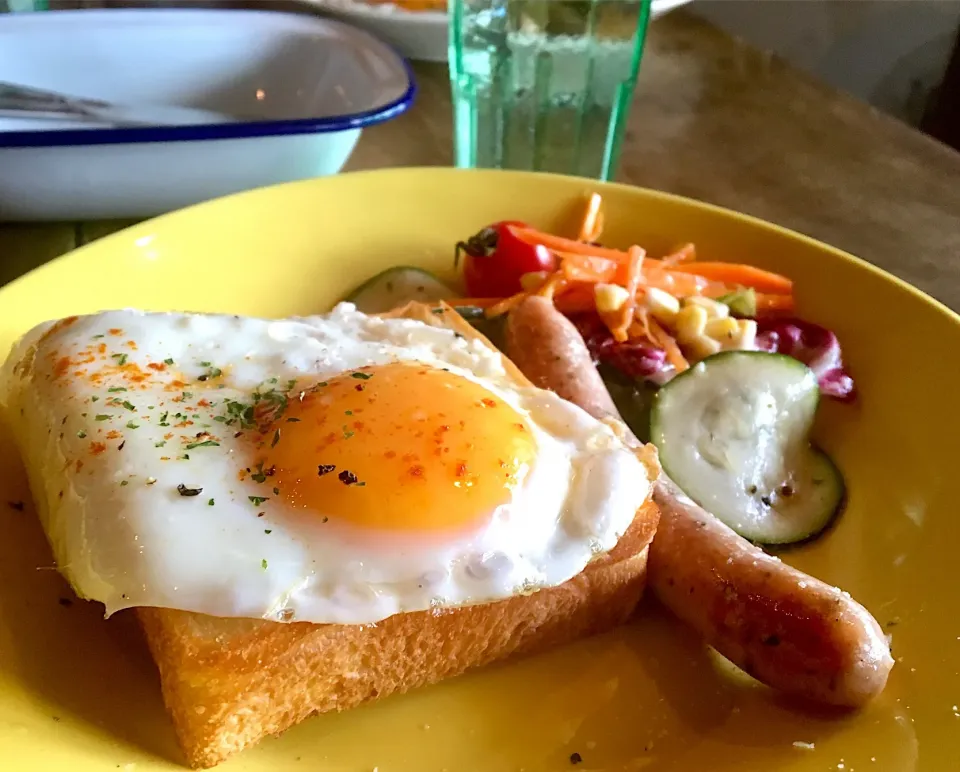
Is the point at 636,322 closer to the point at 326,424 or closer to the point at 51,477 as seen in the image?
the point at 326,424

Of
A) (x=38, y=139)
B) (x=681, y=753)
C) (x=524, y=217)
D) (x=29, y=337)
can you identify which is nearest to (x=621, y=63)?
(x=524, y=217)

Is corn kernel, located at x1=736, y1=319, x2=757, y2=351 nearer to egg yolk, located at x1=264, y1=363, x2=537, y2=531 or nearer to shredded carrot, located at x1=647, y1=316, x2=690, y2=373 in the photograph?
shredded carrot, located at x1=647, y1=316, x2=690, y2=373

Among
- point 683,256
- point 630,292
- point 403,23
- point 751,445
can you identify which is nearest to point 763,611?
point 751,445

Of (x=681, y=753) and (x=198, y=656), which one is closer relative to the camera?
(x=198, y=656)

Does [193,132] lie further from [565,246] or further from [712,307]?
[712,307]

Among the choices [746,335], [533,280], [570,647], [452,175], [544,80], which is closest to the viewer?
[570,647]

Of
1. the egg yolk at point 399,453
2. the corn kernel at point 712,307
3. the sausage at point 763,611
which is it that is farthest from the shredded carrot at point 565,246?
the egg yolk at point 399,453
